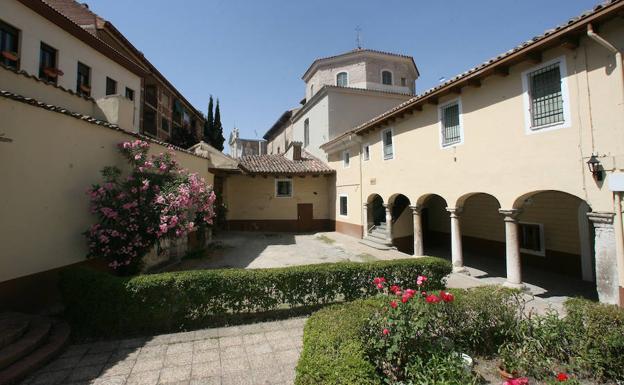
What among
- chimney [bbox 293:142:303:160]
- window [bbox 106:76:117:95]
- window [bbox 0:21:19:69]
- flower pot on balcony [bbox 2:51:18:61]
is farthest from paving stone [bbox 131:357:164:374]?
chimney [bbox 293:142:303:160]

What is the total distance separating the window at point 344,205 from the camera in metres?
17.8

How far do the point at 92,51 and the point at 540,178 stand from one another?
18.0m

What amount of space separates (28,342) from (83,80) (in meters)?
12.3

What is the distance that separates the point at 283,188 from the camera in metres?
19.9

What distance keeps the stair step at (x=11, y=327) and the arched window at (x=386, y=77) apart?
74.1ft

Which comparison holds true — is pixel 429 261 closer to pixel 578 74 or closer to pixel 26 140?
pixel 578 74

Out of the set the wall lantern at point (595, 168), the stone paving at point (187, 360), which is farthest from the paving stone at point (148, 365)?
the wall lantern at point (595, 168)

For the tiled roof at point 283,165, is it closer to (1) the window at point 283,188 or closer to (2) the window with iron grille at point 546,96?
(1) the window at point 283,188

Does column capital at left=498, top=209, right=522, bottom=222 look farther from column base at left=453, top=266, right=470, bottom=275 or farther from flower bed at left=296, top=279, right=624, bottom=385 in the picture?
flower bed at left=296, top=279, right=624, bottom=385

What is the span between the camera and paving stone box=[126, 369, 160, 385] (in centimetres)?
395

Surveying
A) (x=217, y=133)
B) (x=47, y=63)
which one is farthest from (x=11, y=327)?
(x=217, y=133)

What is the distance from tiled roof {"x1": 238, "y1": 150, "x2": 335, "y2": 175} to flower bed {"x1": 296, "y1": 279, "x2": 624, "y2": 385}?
Result: 14.6 m

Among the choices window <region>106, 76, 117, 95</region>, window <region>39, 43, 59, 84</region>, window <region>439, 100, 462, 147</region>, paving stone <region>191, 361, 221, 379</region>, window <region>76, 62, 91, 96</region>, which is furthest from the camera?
window <region>106, 76, 117, 95</region>

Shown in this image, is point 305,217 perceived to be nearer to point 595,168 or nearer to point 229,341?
point 229,341
